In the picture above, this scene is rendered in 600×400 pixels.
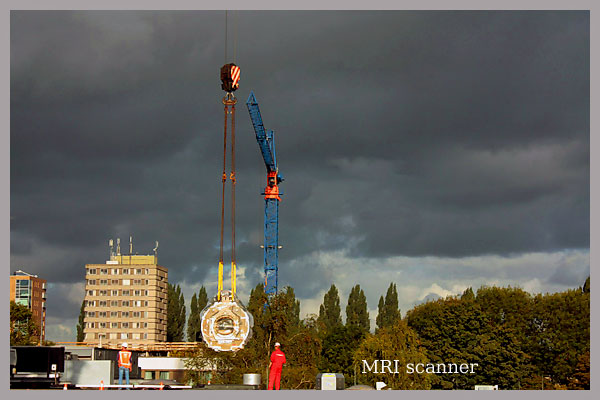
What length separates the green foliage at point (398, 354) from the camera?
2955 inches

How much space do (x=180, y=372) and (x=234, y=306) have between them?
77108 millimetres

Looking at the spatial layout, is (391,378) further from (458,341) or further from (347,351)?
(347,351)

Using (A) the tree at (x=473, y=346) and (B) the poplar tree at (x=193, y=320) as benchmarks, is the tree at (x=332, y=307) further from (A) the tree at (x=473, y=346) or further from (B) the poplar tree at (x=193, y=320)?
(A) the tree at (x=473, y=346)

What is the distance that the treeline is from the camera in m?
70.9

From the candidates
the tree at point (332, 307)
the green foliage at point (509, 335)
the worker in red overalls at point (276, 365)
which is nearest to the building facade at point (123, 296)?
the tree at point (332, 307)

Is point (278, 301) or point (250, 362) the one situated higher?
point (278, 301)

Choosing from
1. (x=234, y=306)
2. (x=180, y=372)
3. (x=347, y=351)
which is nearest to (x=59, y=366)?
(x=234, y=306)

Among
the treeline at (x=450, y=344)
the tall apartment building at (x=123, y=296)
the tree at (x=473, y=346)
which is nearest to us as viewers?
the treeline at (x=450, y=344)

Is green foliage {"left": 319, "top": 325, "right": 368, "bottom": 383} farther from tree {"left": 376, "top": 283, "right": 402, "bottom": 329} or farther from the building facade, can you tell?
the building facade

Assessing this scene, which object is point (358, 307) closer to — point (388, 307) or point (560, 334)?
point (388, 307)

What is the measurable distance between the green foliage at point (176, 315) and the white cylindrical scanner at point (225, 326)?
10346cm

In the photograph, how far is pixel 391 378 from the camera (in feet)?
249

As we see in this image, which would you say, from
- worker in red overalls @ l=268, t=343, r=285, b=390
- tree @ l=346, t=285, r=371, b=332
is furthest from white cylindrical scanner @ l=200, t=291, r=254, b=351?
tree @ l=346, t=285, r=371, b=332

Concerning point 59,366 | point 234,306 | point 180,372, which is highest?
point 234,306
